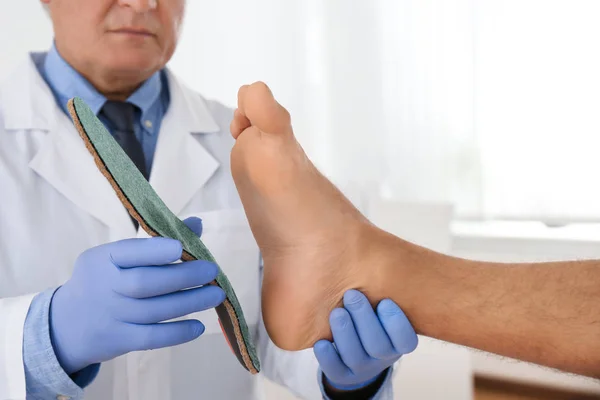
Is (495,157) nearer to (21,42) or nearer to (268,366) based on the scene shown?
(268,366)

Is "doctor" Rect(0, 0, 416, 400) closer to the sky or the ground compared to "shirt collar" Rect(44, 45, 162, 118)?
closer to the ground

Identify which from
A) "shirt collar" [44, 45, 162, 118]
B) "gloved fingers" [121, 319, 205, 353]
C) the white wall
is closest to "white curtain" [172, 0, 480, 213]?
the white wall

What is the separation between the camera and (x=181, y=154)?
1.02 meters

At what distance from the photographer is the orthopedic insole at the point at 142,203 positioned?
53 cm

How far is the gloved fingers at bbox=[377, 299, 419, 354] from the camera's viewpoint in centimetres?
71

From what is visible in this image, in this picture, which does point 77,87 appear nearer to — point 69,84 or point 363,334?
point 69,84

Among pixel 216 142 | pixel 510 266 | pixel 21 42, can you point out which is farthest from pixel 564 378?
pixel 21 42

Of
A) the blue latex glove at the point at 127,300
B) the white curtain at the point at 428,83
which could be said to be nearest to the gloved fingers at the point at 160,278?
the blue latex glove at the point at 127,300

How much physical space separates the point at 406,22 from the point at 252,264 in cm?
109

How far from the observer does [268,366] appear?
1.06m

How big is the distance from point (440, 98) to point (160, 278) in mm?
1354

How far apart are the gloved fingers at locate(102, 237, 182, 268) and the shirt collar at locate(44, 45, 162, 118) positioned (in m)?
0.39

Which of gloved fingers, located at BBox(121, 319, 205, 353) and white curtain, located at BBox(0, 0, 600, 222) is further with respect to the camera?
white curtain, located at BBox(0, 0, 600, 222)

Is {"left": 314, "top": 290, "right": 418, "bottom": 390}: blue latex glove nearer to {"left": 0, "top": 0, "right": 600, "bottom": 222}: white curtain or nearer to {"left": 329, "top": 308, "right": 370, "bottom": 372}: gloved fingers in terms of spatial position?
{"left": 329, "top": 308, "right": 370, "bottom": 372}: gloved fingers
